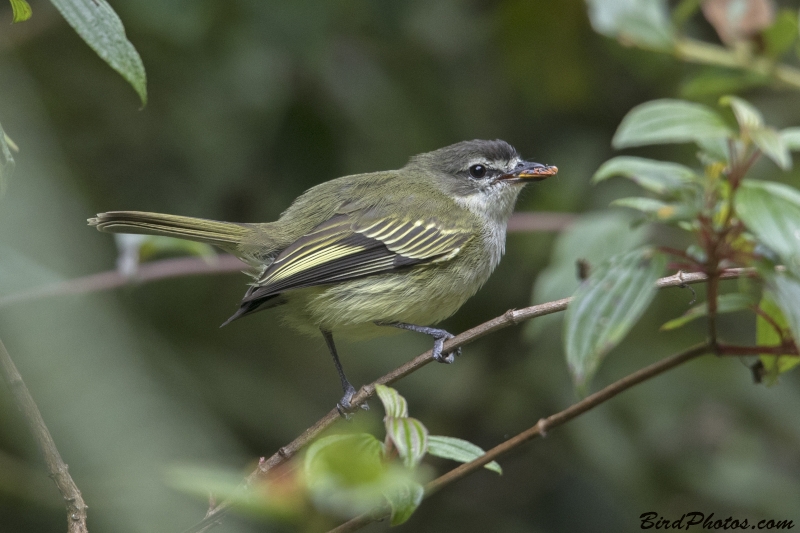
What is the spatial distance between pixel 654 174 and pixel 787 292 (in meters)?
0.34

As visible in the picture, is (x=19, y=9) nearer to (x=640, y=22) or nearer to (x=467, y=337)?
(x=467, y=337)

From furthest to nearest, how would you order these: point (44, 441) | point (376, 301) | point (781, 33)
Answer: point (376, 301) < point (781, 33) < point (44, 441)

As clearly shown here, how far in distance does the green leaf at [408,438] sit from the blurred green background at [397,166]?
1603mm

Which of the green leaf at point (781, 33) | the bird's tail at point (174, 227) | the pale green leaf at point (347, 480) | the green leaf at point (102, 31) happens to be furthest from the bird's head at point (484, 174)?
the pale green leaf at point (347, 480)

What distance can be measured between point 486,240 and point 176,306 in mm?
1781

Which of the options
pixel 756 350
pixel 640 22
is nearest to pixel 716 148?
pixel 756 350

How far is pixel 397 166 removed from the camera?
475 centimetres

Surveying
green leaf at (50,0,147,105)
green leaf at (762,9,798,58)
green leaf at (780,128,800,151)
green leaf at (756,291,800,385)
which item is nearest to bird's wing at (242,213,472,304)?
green leaf at (50,0,147,105)

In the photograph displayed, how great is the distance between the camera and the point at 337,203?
12.2 ft

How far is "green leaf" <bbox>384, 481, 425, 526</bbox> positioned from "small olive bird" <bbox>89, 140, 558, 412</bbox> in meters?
1.53

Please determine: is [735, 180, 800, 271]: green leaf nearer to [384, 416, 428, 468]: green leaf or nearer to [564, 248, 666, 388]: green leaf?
[564, 248, 666, 388]: green leaf

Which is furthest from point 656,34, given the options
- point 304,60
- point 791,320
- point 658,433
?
point 658,433

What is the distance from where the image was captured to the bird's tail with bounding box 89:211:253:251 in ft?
10.0

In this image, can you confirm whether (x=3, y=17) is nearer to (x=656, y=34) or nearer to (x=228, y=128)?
(x=228, y=128)
